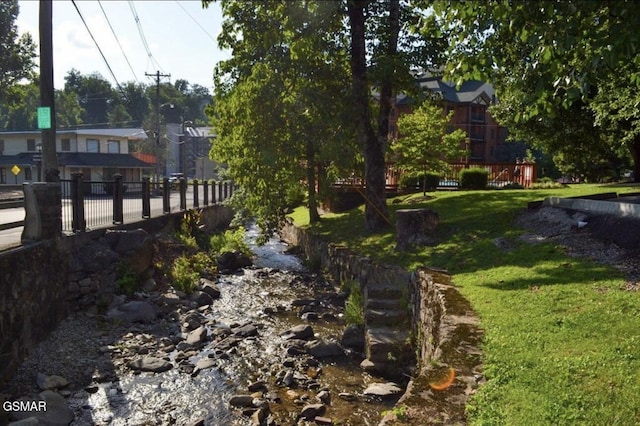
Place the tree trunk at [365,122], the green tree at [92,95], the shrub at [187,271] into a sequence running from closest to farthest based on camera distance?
the shrub at [187,271], the tree trunk at [365,122], the green tree at [92,95]

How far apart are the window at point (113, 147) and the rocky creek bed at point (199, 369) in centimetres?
4267

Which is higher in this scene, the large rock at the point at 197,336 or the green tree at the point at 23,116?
the green tree at the point at 23,116

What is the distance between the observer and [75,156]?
44688 mm

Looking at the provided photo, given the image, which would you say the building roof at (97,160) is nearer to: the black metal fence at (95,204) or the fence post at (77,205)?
the black metal fence at (95,204)

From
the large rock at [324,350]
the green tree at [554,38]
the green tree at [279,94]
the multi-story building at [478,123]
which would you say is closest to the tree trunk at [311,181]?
the green tree at [279,94]

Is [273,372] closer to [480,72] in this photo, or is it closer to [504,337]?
[504,337]

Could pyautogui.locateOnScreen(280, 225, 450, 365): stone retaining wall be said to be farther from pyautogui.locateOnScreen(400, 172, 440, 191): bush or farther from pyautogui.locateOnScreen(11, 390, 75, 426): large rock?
pyautogui.locateOnScreen(400, 172, 440, 191): bush

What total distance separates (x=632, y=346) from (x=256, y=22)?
1330 cm

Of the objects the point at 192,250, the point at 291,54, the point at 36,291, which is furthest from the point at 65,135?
the point at 36,291

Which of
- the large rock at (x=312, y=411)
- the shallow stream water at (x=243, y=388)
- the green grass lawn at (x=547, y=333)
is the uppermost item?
the green grass lawn at (x=547, y=333)

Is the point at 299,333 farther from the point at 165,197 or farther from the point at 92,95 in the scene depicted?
the point at 92,95

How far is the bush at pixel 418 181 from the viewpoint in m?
23.3

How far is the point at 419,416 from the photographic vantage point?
439cm

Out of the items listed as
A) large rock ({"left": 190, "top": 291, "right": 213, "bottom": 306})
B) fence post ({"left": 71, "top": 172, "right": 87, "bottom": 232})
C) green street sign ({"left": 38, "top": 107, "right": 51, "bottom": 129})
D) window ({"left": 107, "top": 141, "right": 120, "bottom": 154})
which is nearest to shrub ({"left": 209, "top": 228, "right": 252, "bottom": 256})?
large rock ({"left": 190, "top": 291, "right": 213, "bottom": 306})
